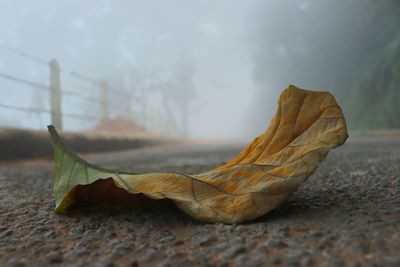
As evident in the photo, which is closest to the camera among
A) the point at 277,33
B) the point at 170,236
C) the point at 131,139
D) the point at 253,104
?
the point at 170,236

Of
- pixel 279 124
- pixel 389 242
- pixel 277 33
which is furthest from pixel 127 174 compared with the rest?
pixel 277 33

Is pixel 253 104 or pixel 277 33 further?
pixel 253 104

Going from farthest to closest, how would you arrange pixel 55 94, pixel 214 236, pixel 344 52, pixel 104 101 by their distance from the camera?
pixel 344 52 < pixel 104 101 < pixel 55 94 < pixel 214 236

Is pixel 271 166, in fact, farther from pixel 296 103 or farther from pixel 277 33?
pixel 277 33

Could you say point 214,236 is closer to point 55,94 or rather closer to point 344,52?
point 55,94

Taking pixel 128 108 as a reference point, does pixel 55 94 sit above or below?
below

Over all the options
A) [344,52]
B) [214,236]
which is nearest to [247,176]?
[214,236]

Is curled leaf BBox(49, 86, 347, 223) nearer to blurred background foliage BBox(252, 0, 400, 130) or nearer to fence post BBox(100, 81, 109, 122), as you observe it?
blurred background foliage BBox(252, 0, 400, 130)
